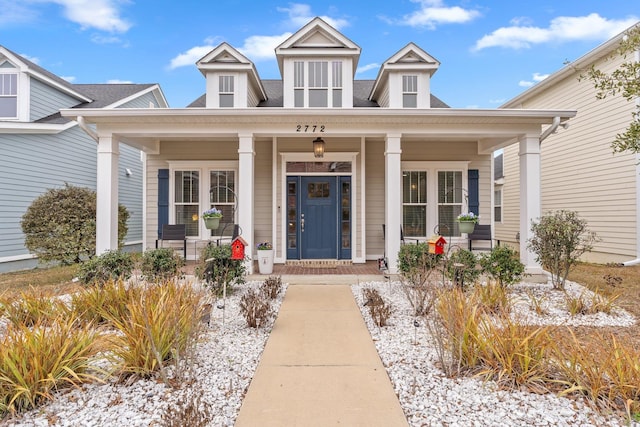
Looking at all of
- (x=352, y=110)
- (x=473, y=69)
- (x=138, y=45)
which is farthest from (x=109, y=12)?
(x=473, y=69)

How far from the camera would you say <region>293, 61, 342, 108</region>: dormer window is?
7.94 m

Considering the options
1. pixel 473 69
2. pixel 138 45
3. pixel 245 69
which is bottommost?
pixel 245 69

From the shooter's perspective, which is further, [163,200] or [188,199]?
[188,199]

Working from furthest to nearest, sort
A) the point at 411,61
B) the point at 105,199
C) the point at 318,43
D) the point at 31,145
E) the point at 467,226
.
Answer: the point at 31,145 → the point at 411,61 → the point at 318,43 → the point at 105,199 → the point at 467,226

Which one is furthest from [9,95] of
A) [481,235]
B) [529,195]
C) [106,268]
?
[529,195]

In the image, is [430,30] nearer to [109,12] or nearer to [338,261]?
[338,261]

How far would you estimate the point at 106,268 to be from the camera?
5.32 metres

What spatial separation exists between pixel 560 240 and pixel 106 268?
24.1 feet

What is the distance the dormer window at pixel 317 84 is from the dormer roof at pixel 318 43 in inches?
9.6

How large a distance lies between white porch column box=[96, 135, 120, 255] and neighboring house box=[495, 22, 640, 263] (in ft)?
34.8

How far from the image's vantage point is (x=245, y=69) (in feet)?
26.3

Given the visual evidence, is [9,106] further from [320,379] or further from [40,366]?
[320,379]

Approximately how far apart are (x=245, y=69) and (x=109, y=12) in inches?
271

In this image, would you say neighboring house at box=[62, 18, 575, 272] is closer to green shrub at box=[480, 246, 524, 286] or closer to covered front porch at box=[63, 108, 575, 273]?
covered front porch at box=[63, 108, 575, 273]
